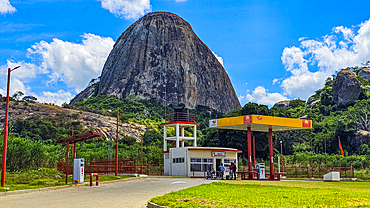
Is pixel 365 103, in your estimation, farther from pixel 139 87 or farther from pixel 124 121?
pixel 139 87

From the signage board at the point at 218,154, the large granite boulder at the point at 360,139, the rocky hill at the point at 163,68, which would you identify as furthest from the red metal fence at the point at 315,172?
the rocky hill at the point at 163,68

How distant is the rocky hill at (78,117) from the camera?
2829 inches

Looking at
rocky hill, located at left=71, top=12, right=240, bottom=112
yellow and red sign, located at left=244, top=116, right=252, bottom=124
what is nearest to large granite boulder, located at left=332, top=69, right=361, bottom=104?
rocky hill, located at left=71, top=12, right=240, bottom=112

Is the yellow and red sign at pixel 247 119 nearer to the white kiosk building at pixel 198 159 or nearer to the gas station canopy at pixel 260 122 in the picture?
the gas station canopy at pixel 260 122

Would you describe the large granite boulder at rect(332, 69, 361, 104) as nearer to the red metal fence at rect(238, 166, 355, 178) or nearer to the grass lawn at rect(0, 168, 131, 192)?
the red metal fence at rect(238, 166, 355, 178)

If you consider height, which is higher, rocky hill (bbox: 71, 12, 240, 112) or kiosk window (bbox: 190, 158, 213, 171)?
rocky hill (bbox: 71, 12, 240, 112)

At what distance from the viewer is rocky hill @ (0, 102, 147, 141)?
236ft

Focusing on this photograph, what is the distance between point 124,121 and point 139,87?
128 ft

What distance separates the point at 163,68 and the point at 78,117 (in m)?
50.6

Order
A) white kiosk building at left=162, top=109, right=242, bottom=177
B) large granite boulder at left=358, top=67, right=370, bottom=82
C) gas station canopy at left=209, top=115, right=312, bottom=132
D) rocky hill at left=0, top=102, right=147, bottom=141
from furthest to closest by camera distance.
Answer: large granite boulder at left=358, top=67, right=370, bottom=82, rocky hill at left=0, top=102, right=147, bottom=141, white kiosk building at left=162, top=109, right=242, bottom=177, gas station canopy at left=209, top=115, right=312, bottom=132

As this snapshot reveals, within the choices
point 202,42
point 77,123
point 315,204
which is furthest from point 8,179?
point 202,42

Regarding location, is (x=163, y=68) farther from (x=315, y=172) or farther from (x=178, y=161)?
(x=315, y=172)

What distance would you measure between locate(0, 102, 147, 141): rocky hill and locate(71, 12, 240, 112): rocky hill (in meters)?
38.2

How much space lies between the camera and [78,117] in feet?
251
